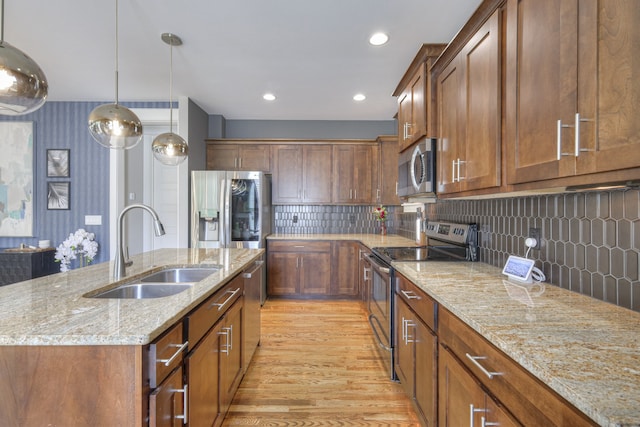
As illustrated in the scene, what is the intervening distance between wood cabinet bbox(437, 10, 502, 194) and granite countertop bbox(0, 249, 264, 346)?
57.9 inches

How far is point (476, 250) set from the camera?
228cm

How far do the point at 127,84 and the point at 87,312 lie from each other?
135 inches

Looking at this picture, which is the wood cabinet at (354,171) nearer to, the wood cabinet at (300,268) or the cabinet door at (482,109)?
the wood cabinet at (300,268)

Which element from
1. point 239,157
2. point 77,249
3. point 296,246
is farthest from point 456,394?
point 77,249

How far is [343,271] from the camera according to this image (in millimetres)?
4375

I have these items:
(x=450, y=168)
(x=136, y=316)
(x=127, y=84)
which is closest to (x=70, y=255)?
(x=127, y=84)

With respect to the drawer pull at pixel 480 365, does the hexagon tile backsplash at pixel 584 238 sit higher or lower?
higher

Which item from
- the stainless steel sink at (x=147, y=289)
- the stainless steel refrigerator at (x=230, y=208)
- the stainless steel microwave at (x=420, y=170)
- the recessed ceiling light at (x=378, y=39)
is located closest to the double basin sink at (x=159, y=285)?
the stainless steel sink at (x=147, y=289)

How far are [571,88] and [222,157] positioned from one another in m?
4.24

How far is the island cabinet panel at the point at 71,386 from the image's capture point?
918 millimetres

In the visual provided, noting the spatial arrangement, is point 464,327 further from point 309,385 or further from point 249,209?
point 249,209

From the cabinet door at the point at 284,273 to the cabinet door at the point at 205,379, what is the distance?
2.69 meters

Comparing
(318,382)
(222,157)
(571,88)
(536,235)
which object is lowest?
(318,382)

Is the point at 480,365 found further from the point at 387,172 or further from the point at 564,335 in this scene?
the point at 387,172
